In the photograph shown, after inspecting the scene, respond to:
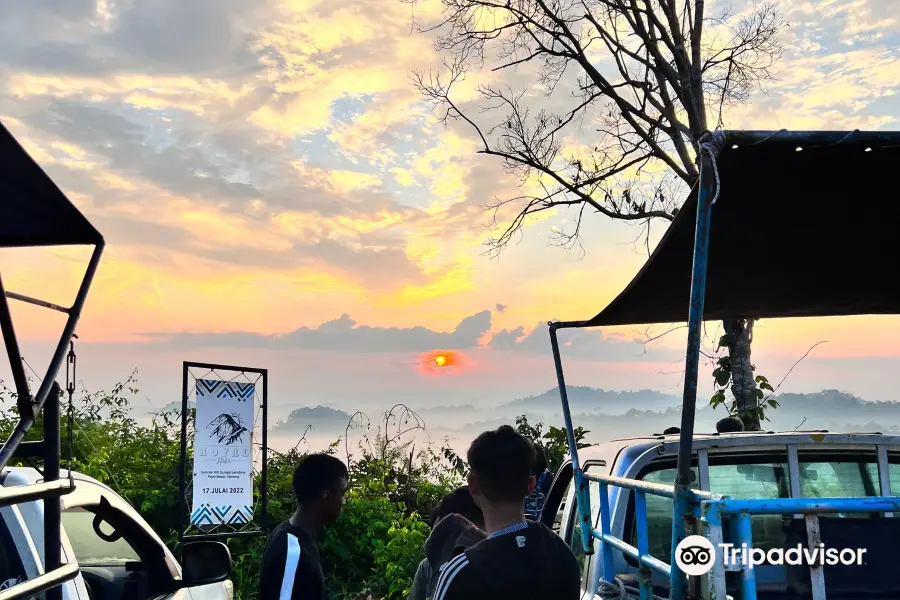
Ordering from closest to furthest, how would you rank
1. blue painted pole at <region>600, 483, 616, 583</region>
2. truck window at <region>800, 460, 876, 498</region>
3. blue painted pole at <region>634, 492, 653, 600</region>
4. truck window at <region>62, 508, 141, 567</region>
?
1. blue painted pole at <region>634, 492, 653, 600</region>
2. truck window at <region>62, 508, 141, 567</region>
3. blue painted pole at <region>600, 483, 616, 583</region>
4. truck window at <region>800, 460, 876, 498</region>

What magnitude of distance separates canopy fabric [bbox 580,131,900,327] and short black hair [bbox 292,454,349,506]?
1.75 metres

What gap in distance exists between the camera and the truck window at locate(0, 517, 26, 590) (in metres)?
2.74

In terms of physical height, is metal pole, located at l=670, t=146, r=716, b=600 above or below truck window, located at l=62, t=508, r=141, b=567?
above

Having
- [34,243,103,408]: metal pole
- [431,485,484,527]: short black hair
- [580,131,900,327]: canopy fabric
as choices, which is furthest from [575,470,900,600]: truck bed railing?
[34,243,103,408]: metal pole

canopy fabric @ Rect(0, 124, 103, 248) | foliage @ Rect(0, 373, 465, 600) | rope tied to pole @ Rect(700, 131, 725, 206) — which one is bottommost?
foliage @ Rect(0, 373, 465, 600)

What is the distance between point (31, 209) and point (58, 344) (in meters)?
0.50

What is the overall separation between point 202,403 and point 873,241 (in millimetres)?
5913

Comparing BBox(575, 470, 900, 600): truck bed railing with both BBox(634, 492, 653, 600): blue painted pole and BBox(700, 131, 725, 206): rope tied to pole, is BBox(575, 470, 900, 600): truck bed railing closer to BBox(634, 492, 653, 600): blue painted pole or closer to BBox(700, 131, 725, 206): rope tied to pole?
BBox(634, 492, 653, 600): blue painted pole

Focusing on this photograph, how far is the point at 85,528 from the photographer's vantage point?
11.9ft

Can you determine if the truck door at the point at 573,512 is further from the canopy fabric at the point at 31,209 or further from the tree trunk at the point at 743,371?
the tree trunk at the point at 743,371

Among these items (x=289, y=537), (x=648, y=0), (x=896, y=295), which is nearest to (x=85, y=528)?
(x=289, y=537)

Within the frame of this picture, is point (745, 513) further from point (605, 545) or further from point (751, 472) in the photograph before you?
point (751, 472)

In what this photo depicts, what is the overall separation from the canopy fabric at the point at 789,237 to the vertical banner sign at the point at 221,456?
4252 mm

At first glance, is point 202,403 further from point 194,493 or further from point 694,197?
point 694,197
